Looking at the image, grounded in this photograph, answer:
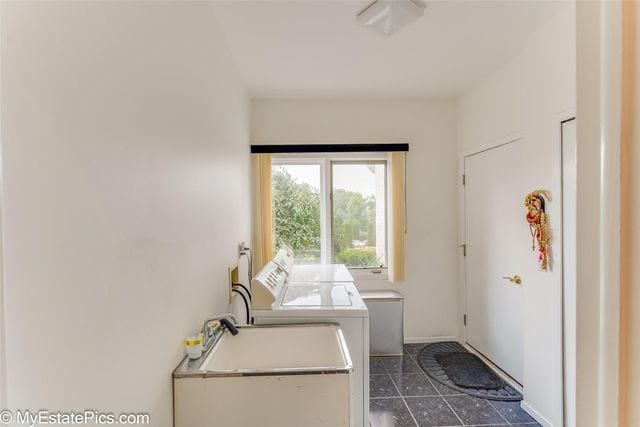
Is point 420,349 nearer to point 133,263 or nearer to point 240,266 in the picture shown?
point 240,266

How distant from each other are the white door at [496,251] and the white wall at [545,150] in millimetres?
182

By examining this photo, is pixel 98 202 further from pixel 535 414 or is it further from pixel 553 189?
pixel 535 414

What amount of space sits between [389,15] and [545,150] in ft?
4.34

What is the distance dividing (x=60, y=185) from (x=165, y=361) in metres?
0.73

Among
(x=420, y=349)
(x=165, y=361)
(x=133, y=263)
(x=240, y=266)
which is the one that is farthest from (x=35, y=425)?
(x=420, y=349)

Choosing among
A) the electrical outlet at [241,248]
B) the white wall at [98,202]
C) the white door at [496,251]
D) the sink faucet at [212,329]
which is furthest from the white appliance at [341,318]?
the white door at [496,251]

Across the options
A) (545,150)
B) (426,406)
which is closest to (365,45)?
(545,150)

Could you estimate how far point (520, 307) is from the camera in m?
2.41

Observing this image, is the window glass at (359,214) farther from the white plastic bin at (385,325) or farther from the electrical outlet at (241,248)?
the electrical outlet at (241,248)

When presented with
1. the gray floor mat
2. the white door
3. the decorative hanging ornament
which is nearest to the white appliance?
the gray floor mat

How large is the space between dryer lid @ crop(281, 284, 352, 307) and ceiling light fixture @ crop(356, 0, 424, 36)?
1675mm

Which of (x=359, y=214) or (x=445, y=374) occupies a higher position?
(x=359, y=214)

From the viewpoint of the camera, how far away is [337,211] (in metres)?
3.36

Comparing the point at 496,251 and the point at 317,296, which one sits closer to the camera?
the point at 317,296
